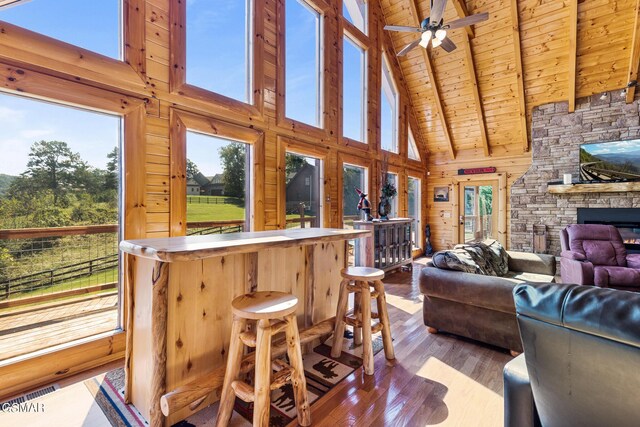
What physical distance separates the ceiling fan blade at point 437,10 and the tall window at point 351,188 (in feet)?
8.18

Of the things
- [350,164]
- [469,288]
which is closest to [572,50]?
[350,164]

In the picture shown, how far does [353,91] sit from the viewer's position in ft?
18.5

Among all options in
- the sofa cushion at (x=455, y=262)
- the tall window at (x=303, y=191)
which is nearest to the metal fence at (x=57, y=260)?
the tall window at (x=303, y=191)

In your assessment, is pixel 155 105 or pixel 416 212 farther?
pixel 416 212

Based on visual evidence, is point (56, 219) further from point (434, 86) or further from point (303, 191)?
point (434, 86)

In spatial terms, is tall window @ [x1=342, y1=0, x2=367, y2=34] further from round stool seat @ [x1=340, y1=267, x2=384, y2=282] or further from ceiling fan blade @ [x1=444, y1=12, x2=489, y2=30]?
round stool seat @ [x1=340, y1=267, x2=384, y2=282]

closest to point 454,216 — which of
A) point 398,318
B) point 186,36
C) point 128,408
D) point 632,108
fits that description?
point 632,108

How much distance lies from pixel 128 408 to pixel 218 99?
294 centimetres

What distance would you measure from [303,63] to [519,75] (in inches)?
176

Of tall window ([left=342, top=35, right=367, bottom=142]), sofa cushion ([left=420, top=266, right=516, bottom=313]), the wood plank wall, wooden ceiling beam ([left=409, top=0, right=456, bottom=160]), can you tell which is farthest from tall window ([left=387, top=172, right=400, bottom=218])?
sofa cushion ([left=420, top=266, right=516, bottom=313])

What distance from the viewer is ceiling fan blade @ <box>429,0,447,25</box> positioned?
3369mm

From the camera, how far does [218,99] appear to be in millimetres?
3338

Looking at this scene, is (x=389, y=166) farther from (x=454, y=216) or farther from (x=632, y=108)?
(x=632, y=108)

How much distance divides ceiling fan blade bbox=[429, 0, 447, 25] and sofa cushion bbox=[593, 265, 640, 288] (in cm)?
382
